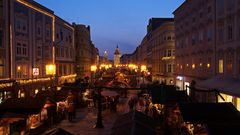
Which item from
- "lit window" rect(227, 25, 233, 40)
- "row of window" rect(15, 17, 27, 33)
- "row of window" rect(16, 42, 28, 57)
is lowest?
"row of window" rect(16, 42, 28, 57)

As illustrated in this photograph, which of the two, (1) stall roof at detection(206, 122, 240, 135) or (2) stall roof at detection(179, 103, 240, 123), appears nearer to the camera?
(1) stall roof at detection(206, 122, 240, 135)

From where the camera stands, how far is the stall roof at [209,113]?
14492 millimetres

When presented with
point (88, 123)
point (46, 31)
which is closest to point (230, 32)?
point (88, 123)

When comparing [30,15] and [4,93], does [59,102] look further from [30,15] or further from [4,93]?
[30,15]

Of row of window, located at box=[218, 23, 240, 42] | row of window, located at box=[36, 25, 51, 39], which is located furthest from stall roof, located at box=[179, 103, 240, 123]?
row of window, located at box=[36, 25, 51, 39]

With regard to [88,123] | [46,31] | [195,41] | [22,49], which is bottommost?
[88,123]

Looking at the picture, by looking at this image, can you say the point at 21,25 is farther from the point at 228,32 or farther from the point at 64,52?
the point at 228,32

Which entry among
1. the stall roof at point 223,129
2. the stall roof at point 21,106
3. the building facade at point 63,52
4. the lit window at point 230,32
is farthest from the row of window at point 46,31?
the stall roof at point 223,129

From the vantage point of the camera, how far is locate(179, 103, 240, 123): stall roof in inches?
571

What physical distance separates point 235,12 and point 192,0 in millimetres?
15978

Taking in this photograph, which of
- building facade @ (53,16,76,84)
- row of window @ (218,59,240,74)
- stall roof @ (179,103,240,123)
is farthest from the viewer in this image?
building facade @ (53,16,76,84)

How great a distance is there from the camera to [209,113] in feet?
49.2

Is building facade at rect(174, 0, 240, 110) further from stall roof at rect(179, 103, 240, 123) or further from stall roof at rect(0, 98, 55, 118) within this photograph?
stall roof at rect(0, 98, 55, 118)

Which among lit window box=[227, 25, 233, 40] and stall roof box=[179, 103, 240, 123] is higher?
lit window box=[227, 25, 233, 40]
